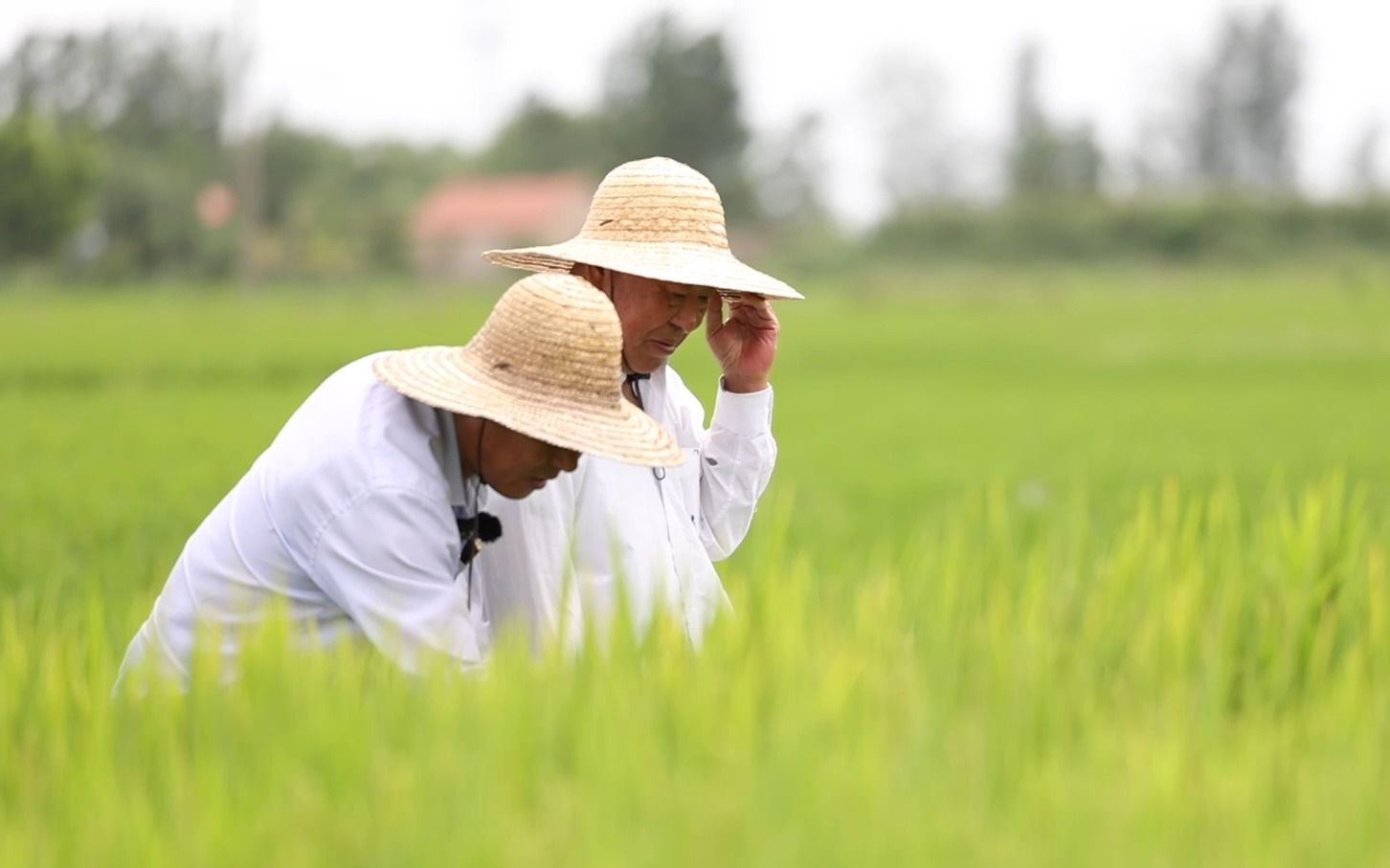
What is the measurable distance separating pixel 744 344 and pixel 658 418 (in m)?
0.22

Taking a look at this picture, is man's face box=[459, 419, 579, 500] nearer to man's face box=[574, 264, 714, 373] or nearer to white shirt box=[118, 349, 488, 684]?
white shirt box=[118, 349, 488, 684]

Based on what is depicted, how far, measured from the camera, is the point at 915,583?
278 cm

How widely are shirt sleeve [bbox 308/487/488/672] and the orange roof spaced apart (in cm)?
4813

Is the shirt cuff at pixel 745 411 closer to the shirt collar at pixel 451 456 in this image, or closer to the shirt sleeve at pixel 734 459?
the shirt sleeve at pixel 734 459

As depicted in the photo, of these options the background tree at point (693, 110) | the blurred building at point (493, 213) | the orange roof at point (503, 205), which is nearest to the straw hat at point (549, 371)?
the background tree at point (693, 110)

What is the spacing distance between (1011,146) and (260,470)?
5492 centimetres

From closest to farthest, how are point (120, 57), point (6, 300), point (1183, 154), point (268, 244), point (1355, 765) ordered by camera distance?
point (1355, 765) → point (6, 300) → point (268, 244) → point (120, 57) → point (1183, 154)

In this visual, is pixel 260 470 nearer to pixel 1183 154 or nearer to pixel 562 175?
pixel 562 175

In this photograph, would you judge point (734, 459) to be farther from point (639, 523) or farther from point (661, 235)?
point (661, 235)

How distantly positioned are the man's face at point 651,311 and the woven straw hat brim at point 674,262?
46 millimetres

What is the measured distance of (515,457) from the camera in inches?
103

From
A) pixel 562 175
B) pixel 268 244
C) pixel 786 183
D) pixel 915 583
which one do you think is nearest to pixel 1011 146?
pixel 786 183

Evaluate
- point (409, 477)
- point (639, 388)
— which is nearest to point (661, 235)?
point (639, 388)

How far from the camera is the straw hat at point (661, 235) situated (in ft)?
9.84
